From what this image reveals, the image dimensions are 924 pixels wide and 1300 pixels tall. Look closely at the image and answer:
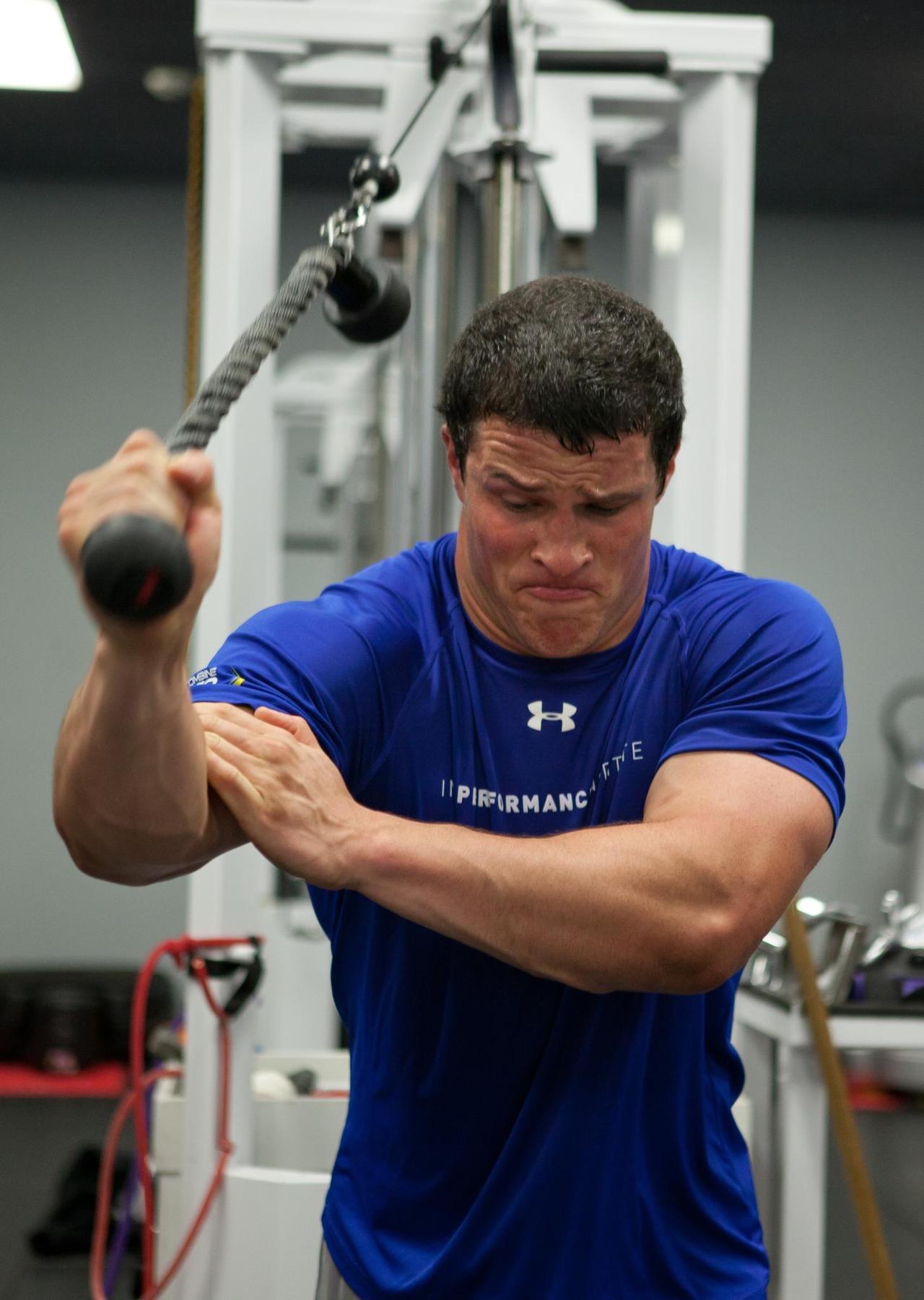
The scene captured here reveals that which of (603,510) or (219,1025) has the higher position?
(603,510)

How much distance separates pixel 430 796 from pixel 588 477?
29 cm

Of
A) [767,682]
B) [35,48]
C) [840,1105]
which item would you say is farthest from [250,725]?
[35,48]

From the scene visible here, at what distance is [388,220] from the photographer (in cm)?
215

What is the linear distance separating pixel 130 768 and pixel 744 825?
45 centimetres

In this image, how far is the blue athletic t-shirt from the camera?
1148mm

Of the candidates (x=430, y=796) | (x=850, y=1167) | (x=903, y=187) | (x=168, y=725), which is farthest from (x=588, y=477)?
(x=903, y=187)

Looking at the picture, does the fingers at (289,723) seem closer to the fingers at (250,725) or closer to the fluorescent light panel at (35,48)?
the fingers at (250,725)

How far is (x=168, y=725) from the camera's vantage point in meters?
0.89

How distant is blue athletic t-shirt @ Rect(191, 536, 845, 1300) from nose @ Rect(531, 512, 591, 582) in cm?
11

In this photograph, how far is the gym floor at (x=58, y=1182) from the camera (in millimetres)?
3289

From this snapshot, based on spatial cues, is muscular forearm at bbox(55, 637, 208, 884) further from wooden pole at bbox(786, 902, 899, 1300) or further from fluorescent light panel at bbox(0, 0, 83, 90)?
fluorescent light panel at bbox(0, 0, 83, 90)

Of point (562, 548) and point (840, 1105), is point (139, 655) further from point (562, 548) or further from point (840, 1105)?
point (840, 1105)

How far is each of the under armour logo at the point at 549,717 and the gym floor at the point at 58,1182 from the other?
8.01 ft

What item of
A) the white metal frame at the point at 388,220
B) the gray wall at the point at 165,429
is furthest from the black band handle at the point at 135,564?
the gray wall at the point at 165,429
